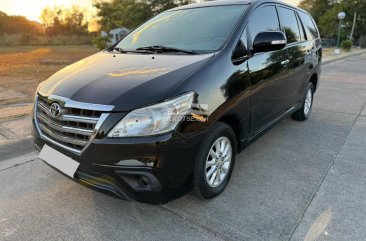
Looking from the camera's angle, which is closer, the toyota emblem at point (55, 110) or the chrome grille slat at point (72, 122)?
the chrome grille slat at point (72, 122)

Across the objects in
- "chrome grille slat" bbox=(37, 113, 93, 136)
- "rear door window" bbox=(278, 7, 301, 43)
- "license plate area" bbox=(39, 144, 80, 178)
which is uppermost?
"rear door window" bbox=(278, 7, 301, 43)

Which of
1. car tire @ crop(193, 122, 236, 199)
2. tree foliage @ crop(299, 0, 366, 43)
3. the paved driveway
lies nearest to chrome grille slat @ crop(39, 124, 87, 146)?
the paved driveway

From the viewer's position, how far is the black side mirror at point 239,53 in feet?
9.39

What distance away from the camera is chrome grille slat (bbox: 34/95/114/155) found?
7.32 feet

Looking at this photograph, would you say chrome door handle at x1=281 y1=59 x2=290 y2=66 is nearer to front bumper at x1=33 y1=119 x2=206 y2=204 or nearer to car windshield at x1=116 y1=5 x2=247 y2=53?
car windshield at x1=116 y1=5 x2=247 y2=53

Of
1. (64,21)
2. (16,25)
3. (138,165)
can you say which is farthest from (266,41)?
(64,21)

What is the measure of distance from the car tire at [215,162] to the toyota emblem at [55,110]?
1.14m

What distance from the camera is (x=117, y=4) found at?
1078 inches

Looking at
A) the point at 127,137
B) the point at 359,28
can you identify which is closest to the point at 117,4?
the point at 127,137

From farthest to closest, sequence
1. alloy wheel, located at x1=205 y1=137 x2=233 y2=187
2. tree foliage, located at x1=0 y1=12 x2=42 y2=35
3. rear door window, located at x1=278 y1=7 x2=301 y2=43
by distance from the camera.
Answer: tree foliage, located at x1=0 y1=12 x2=42 y2=35 → rear door window, located at x1=278 y1=7 x2=301 y2=43 → alloy wheel, located at x1=205 y1=137 x2=233 y2=187

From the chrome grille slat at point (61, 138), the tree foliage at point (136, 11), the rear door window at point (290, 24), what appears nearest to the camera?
the chrome grille slat at point (61, 138)

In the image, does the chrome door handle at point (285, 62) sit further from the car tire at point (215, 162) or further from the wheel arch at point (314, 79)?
the wheel arch at point (314, 79)

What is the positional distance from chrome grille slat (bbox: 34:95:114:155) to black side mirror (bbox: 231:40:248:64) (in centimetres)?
127

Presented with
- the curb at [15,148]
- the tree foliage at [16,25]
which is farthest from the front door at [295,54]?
the tree foliage at [16,25]
